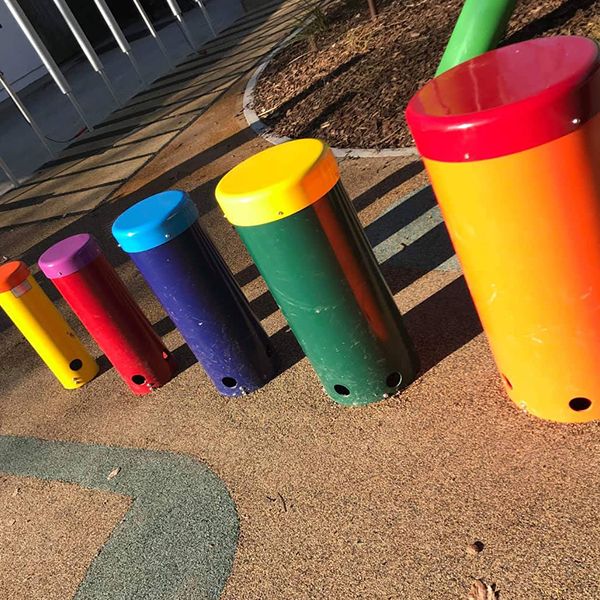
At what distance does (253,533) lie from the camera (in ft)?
10.6

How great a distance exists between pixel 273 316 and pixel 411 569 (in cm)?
249

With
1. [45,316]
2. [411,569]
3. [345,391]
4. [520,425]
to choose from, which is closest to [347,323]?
[345,391]

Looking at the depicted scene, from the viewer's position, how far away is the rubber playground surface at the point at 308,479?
2.79 metres

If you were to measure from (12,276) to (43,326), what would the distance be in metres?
0.45

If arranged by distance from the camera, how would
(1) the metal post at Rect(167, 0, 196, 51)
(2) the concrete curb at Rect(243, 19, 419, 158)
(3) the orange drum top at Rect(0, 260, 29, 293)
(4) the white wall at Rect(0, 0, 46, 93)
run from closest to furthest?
(3) the orange drum top at Rect(0, 260, 29, 293)
(2) the concrete curb at Rect(243, 19, 419, 158)
(1) the metal post at Rect(167, 0, 196, 51)
(4) the white wall at Rect(0, 0, 46, 93)

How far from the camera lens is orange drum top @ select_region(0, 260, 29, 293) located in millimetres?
4504

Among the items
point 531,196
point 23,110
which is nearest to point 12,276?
point 531,196

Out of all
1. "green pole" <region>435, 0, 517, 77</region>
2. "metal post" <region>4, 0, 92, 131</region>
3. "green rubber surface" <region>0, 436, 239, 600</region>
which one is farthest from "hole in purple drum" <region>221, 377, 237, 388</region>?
"metal post" <region>4, 0, 92, 131</region>

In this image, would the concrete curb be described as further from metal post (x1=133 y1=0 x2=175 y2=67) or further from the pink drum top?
the pink drum top

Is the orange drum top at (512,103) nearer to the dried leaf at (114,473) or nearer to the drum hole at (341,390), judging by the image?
the drum hole at (341,390)

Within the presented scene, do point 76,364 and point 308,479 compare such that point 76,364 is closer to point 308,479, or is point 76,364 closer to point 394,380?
point 308,479

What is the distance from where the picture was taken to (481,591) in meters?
2.57

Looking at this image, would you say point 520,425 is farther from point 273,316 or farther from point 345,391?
point 273,316

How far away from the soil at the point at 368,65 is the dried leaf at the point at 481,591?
15.6ft
